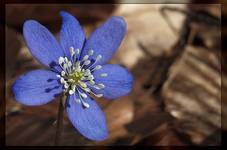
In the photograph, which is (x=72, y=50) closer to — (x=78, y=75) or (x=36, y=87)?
(x=78, y=75)

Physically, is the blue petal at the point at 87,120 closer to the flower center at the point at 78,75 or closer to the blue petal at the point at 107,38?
the flower center at the point at 78,75

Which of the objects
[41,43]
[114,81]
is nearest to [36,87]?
[41,43]

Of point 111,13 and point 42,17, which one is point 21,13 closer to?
point 42,17

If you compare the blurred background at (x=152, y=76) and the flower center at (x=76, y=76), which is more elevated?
the flower center at (x=76, y=76)

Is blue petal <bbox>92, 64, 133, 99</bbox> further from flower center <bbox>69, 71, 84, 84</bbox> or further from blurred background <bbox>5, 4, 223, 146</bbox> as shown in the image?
blurred background <bbox>5, 4, 223, 146</bbox>

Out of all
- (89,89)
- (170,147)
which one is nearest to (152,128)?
(170,147)

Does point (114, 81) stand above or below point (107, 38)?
below

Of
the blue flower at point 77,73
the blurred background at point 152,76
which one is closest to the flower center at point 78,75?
the blue flower at point 77,73
